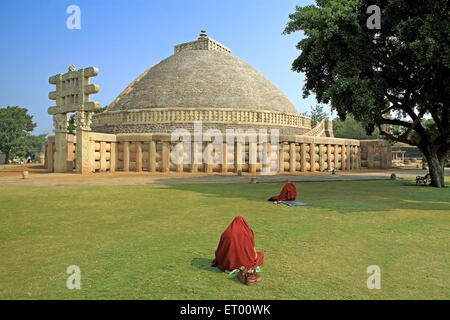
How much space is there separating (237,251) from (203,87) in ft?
93.4

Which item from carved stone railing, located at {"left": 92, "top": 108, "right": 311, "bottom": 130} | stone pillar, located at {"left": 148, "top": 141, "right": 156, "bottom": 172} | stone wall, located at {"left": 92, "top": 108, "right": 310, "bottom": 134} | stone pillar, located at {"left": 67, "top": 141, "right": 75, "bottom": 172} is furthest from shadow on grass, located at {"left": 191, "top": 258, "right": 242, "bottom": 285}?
carved stone railing, located at {"left": 92, "top": 108, "right": 311, "bottom": 130}

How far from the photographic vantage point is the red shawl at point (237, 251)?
12.2 feet

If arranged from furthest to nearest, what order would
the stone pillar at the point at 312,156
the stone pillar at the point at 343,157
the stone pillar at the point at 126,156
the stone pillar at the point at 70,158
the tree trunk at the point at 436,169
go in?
the stone pillar at the point at 343,157
the stone pillar at the point at 312,156
the stone pillar at the point at 126,156
the stone pillar at the point at 70,158
the tree trunk at the point at 436,169

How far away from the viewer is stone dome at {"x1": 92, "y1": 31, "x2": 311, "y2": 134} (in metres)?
26.6

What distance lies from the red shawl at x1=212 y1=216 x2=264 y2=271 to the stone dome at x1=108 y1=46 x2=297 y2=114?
25.5 meters

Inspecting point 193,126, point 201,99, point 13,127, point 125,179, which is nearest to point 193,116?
point 193,126

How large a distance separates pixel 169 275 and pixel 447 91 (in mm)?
12668

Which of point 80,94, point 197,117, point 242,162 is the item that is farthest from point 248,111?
point 80,94

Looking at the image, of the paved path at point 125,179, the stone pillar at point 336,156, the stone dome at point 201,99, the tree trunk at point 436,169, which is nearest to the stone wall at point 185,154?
the paved path at point 125,179

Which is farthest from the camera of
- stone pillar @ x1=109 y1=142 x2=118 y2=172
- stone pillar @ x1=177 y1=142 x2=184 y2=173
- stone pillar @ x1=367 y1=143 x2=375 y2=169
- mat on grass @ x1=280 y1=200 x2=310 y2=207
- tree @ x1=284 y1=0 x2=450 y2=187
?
stone pillar @ x1=367 y1=143 x2=375 y2=169

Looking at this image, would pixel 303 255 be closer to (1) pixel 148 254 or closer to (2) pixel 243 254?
(2) pixel 243 254

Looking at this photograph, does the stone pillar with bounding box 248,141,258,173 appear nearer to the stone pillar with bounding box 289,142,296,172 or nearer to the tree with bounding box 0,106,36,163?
the stone pillar with bounding box 289,142,296,172

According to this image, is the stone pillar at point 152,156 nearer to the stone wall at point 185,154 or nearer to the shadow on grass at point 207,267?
the stone wall at point 185,154

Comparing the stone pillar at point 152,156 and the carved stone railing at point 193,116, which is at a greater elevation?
the carved stone railing at point 193,116
